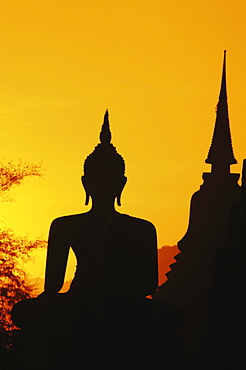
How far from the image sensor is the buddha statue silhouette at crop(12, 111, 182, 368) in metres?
19.0

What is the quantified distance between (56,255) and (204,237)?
94.5 ft

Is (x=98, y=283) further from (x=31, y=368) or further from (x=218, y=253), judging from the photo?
(x=218, y=253)

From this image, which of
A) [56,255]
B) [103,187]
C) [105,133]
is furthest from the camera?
[105,133]

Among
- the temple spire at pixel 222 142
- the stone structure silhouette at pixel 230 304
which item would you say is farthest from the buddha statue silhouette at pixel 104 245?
the temple spire at pixel 222 142

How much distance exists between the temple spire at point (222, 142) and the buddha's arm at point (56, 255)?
30.5 m

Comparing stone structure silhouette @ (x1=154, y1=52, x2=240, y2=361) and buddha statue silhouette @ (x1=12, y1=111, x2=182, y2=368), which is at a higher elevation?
stone structure silhouette @ (x1=154, y1=52, x2=240, y2=361)

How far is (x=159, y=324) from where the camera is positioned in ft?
62.5

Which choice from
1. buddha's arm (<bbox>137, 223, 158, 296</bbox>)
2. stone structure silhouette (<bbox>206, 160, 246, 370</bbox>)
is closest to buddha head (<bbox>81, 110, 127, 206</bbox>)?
buddha's arm (<bbox>137, 223, 158, 296</bbox>)

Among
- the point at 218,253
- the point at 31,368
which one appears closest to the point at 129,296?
the point at 31,368

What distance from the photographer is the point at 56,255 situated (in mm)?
19422

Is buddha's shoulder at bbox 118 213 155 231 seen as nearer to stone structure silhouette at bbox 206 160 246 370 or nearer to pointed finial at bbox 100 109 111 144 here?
pointed finial at bbox 100 109 111 144

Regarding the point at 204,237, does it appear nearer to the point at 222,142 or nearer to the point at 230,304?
the point at 222,142

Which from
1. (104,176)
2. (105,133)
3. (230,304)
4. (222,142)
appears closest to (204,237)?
(222,142)

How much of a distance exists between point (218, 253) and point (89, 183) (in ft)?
44.7
